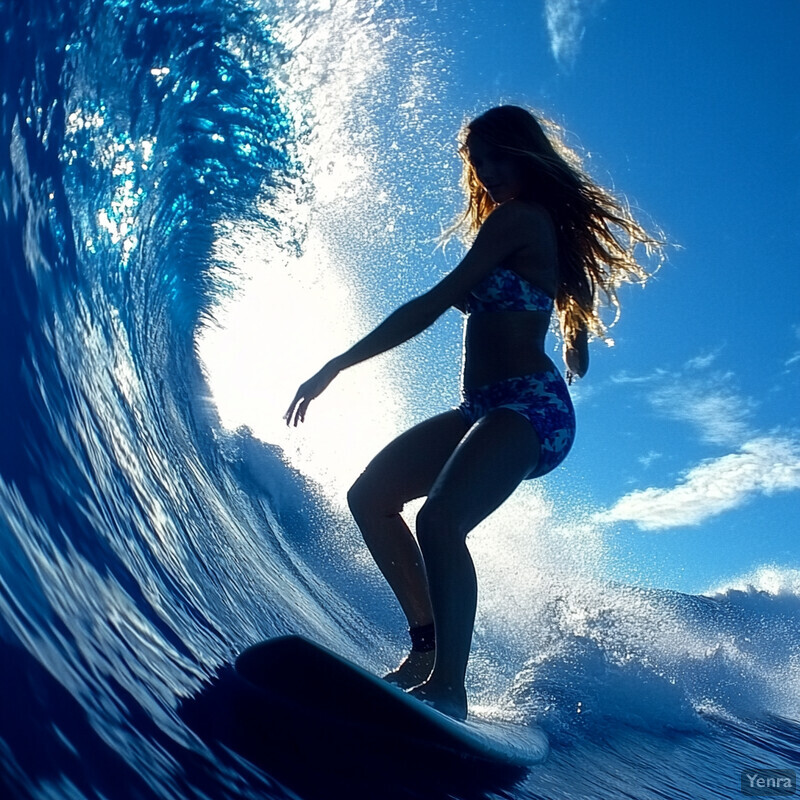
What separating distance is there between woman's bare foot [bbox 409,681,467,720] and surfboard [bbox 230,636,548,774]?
0.16 feet

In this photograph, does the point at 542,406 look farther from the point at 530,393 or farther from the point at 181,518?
the point at 181,518

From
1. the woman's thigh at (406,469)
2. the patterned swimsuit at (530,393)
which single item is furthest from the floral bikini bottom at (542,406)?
the woman's thigh at (406,469)

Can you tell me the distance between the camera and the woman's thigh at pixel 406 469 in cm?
250

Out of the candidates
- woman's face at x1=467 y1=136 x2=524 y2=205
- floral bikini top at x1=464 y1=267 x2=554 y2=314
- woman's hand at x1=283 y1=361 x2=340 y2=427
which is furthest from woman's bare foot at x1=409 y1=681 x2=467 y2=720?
woman's face at x1=467 y1=136 x2=524 y2=205

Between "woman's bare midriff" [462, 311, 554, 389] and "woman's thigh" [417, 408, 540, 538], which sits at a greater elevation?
"woman's bare midriff" [462, 311, 554, 389]

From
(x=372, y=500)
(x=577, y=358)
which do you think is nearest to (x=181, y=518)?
(x=372, y=500)

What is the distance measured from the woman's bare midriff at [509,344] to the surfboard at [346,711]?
1.04 meters

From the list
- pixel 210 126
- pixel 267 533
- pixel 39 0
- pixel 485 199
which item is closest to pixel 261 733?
pixel 485 199

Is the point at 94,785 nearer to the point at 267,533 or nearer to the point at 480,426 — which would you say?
the point at 480,426

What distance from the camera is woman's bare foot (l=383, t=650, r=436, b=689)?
7.75 ft

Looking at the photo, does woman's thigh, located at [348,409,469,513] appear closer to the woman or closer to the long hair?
the woman

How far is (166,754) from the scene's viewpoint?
1395 mm

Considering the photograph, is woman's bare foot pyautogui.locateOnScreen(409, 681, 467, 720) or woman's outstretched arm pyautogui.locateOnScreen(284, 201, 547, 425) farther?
woman's outstretched arm pyautogui.locateOnScreen(284, 201, 547, 425)

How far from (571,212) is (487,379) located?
0.66m
